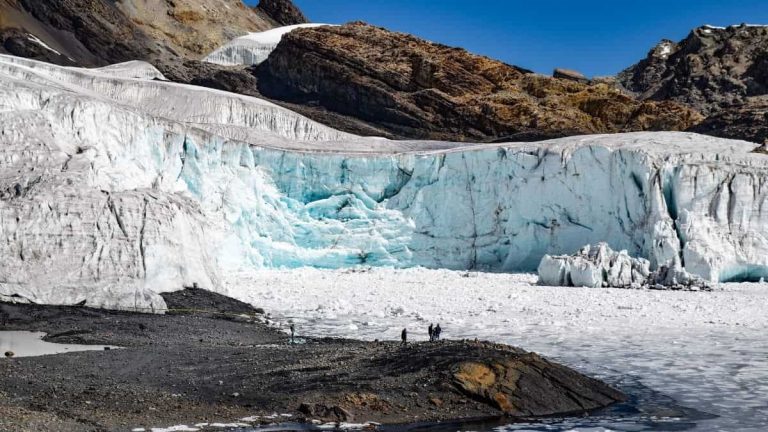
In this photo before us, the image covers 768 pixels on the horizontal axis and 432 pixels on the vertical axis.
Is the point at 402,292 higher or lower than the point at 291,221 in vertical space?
lower

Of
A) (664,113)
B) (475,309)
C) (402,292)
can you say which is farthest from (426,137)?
(475,309)

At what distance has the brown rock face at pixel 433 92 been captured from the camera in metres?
44.1

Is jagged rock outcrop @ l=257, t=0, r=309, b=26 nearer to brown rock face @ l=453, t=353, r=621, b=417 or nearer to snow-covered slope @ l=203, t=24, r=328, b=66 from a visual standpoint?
snow-covered slope @ l=203, t=24, r=328, b=66

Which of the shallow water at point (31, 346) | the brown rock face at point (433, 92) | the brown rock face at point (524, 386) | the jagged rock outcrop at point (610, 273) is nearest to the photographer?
the brown rock face at point (524, 386)

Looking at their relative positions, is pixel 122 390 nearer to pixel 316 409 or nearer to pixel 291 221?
pixel 316 409

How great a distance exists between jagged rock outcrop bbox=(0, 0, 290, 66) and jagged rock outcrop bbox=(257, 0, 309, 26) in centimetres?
884

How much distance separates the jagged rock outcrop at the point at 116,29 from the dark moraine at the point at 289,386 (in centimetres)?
4393

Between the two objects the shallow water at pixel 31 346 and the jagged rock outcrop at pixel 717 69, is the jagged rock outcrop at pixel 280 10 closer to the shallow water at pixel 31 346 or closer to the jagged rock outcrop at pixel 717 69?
the jagged rock outcrop at pixel 717 69

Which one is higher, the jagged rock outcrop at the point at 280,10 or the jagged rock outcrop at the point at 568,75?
the jagged rock outcrop at the point at 280,10

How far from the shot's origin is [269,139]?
31969mm

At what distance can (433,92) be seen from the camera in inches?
1818

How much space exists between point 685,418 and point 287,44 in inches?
1810

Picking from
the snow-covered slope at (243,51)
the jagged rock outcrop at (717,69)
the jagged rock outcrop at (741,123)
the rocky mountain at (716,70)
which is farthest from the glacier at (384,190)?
the jagged rock outcrop at (717,69)

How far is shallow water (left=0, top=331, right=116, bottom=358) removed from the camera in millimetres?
10656
